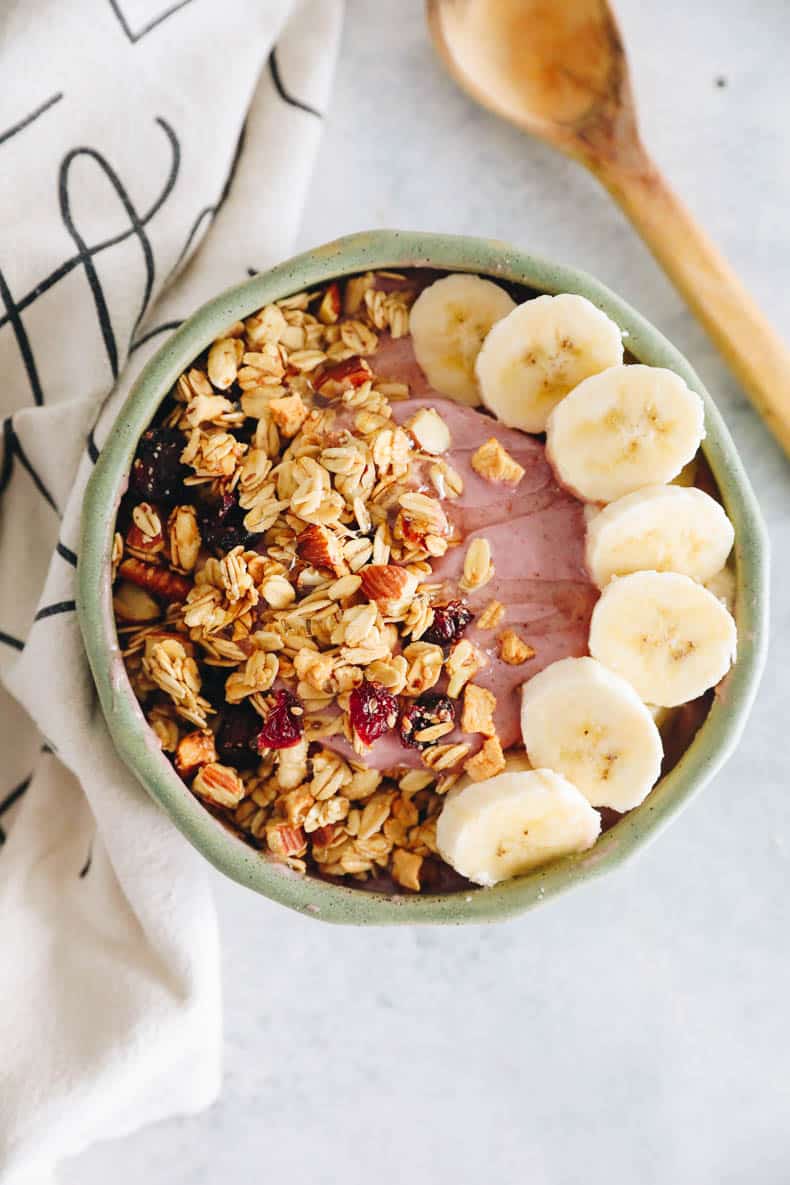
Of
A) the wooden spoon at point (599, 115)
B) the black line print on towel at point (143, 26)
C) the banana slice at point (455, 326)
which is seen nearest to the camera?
the banana slice at point (455, 326)

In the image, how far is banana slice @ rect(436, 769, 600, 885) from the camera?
1052mm

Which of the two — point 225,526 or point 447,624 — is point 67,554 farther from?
point 447,624

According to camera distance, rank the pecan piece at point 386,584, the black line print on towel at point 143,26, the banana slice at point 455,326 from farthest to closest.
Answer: the black line print on towel at point 143,26
the banana slice at point 455,326
the pecan piece at point 386,584

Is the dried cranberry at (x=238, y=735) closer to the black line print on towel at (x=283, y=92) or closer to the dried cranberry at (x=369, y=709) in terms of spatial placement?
the dried cranberry at (x=369, y=709)

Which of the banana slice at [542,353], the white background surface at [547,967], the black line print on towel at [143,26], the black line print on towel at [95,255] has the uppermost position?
→ the black line print on towel at [143,26]

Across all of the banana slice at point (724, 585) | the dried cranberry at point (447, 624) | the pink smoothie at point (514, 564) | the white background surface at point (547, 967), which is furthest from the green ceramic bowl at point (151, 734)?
the white background surface at point (547, 967)

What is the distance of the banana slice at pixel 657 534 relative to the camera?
1061 mm

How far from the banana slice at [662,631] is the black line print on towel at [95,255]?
628 millimetres

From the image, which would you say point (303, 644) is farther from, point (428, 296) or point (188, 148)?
point (188, 148)

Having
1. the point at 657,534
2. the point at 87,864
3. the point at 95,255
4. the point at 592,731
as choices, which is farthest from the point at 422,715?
the point at 95,255

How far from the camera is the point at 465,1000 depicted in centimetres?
144

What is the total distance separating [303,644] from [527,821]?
254 millimetres

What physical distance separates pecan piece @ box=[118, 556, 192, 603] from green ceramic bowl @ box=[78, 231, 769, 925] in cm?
4

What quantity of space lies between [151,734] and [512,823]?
334mm
